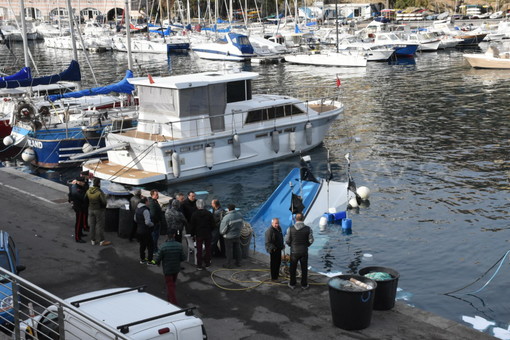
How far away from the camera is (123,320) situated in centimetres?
944

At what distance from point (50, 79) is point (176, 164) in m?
17.7

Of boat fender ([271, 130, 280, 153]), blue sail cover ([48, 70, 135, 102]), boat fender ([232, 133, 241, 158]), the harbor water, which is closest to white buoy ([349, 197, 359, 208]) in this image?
the harbor water

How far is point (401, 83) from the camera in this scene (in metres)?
57.1

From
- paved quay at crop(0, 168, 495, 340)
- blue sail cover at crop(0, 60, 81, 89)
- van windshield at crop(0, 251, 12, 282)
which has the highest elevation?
blue sail cover at crop(0, 60, 81, 89)

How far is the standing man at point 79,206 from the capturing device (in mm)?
17031

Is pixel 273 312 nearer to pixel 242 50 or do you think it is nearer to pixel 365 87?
pixel 365 87

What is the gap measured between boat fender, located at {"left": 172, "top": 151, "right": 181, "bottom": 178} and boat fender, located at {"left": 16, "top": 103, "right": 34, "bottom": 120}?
9054 millimetres

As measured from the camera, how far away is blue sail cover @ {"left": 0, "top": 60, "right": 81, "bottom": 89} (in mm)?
39656

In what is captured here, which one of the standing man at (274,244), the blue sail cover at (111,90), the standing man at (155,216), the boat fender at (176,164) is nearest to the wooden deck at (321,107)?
the boat fender at (176,164)

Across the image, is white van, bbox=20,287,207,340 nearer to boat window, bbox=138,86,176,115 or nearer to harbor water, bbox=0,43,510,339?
harbor water, bbox=0,43,510,339

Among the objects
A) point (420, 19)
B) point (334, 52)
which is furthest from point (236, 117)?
point (420, 19)

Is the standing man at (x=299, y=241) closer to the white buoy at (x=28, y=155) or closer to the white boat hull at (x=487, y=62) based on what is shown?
the white buoy at (x=28, y=155)

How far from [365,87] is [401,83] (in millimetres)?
3730

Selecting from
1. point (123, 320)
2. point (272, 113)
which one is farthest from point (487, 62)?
point (123, 320)
